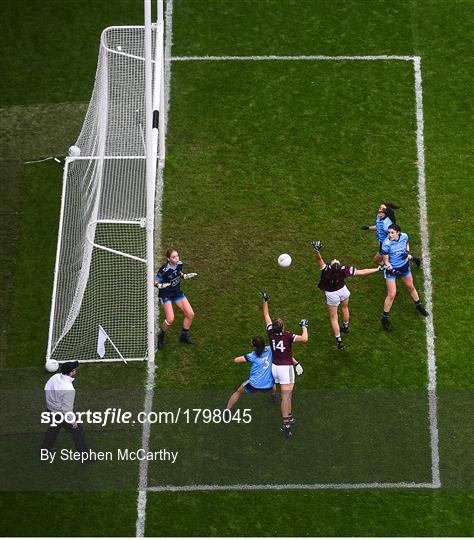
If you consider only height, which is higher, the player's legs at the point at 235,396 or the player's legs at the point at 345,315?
the player's legs at the point at 345,315

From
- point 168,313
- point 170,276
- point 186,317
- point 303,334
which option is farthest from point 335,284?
point 168,313

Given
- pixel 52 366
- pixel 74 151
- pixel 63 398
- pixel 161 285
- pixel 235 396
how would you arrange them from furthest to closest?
pixel 74 151
pixel 52 366
pixel 161 285
pixel 235 396
pixel 63 398

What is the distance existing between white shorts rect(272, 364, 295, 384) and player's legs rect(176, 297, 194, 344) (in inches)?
79.5

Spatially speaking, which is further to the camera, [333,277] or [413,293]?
[413,293]

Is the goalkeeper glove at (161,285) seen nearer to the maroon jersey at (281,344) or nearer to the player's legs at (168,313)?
the player's legs at (168,313)

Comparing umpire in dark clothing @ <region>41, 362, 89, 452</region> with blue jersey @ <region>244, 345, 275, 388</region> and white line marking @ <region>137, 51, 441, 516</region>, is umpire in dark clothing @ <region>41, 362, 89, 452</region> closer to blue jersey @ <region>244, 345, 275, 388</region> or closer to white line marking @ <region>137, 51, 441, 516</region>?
white line marking @ <region>137, 51, 441, 516</region>

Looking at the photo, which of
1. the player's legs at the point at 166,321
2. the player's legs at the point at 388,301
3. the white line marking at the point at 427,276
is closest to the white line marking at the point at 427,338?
the white line marking at the point at 427,276

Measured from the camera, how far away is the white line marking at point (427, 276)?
21359mm

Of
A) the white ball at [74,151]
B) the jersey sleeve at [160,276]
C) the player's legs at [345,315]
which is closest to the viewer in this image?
the jersey sleeve at [160,276]

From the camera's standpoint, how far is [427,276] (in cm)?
2353

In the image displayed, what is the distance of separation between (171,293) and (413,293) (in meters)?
3.85

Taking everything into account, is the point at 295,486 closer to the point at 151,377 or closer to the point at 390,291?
the point at 151,377

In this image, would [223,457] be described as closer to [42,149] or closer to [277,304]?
[277,304]

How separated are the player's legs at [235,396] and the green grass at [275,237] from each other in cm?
35
